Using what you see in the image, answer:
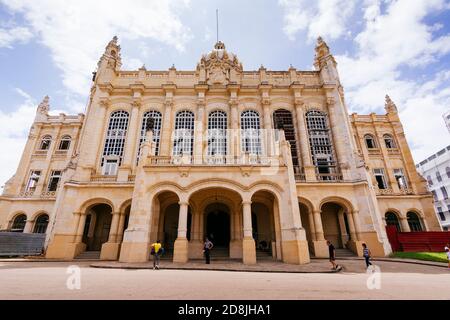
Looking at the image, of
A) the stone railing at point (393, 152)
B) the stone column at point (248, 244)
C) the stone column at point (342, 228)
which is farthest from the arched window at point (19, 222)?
the stone railing at point (393, 152)

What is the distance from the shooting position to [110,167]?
20.3 m

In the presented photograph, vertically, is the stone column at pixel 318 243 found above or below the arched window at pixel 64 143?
below

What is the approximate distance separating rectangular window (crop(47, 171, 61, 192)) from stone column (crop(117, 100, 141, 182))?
11142 millimetres

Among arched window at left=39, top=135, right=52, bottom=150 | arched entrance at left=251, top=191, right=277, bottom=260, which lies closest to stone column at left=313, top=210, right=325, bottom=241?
arched entrance at left=251, top=191, right=277, bottom=260

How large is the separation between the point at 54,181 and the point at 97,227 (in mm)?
10403

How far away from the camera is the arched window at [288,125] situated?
21.2m

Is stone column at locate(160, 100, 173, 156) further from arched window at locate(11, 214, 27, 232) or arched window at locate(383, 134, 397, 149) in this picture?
arched window at locate(383, 134, 397, 149)

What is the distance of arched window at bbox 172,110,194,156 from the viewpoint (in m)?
20.8

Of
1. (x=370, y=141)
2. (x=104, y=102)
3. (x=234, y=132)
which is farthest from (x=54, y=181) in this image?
(x=370, y=141)

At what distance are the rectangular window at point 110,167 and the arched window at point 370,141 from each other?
28.5 m

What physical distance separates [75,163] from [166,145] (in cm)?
789

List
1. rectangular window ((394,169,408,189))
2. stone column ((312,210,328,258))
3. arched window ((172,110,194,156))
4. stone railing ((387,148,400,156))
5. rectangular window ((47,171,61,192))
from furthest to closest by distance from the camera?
stone railing ((387,148,400,156)) < rectangular window ((47,171,61,192)) < rectangular window ((394,169,408,189)) < arched window ((172,110,194,156)) < stone column ((312,210,328,258))

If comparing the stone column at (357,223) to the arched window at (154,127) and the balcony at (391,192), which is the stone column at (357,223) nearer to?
the balcony at (391,192)
